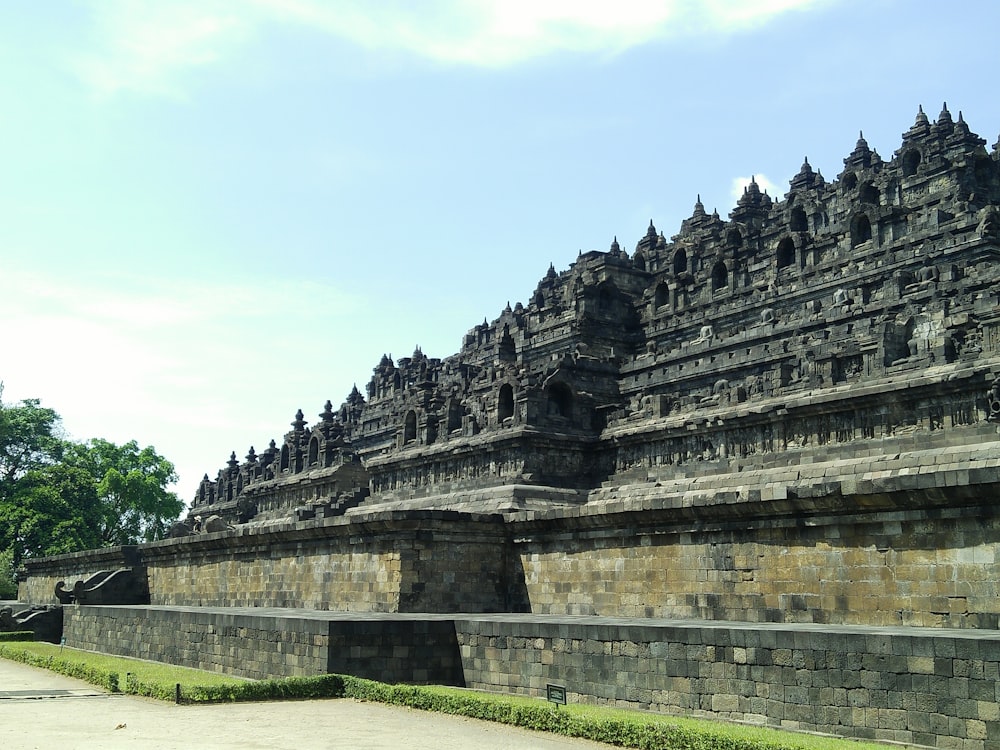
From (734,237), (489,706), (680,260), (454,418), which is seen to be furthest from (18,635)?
(734,237)

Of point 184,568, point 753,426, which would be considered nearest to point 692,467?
point 753,426

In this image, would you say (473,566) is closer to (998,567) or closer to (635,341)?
(998,567)

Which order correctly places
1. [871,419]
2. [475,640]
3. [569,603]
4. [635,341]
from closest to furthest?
[475,640] < [569,603] < [871,419] < [635,341]

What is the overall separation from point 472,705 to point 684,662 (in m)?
3.39

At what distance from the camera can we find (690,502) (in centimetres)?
1978

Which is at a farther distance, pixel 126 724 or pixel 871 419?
pixel 871 419

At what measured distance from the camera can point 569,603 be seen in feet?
74.8

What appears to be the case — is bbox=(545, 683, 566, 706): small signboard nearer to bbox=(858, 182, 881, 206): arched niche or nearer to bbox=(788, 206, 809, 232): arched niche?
bbox=(858, 182, 881, 206): arched niche

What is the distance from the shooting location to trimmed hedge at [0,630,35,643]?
35.6m

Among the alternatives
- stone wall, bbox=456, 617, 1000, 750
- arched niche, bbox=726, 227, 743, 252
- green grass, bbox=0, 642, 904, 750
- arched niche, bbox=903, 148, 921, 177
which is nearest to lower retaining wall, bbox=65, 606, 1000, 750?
stone wall, bbox=456, 617, 1000, 750

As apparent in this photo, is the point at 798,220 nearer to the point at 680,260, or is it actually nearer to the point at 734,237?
the point at 734,237

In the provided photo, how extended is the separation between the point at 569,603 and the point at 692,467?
1545 centimetres

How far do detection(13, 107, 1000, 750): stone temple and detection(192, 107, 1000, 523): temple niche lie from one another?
5.1 inches

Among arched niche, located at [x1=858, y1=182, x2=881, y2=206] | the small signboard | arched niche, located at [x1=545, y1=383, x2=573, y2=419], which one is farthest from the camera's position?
arched niche, located at [x1=858, y1=182, x2=881, y2=206]
